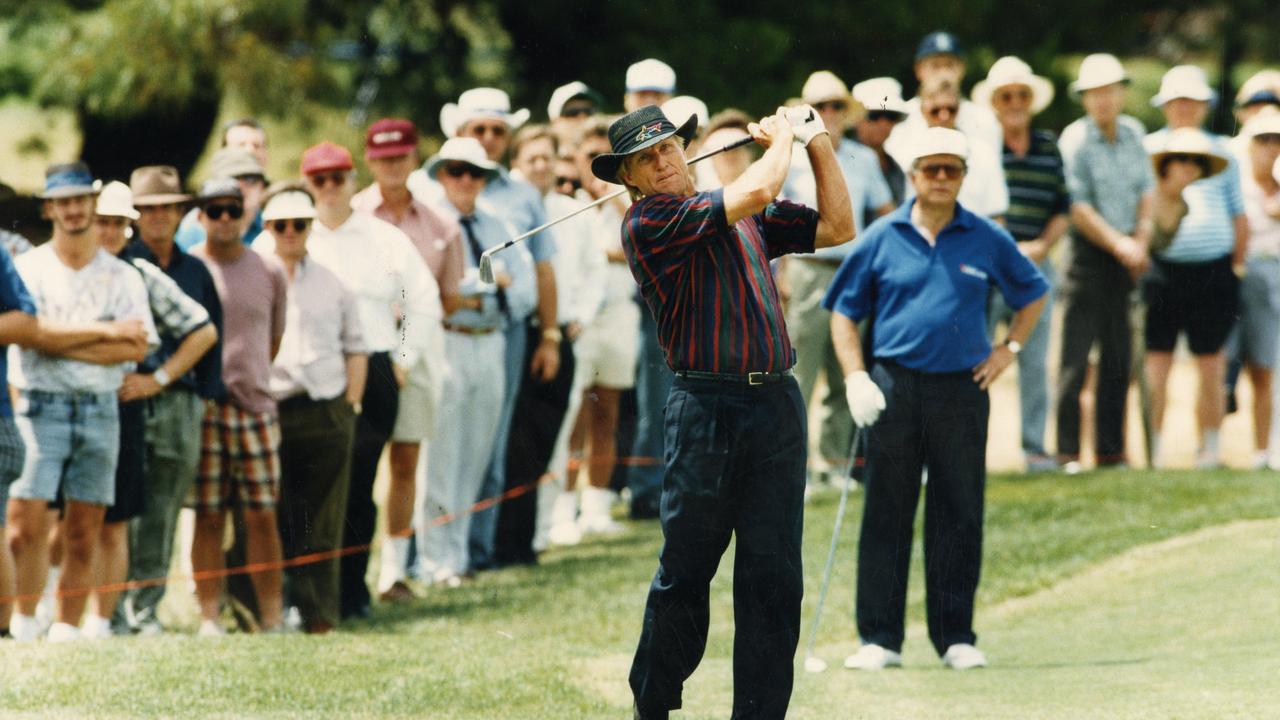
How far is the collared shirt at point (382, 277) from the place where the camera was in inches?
401

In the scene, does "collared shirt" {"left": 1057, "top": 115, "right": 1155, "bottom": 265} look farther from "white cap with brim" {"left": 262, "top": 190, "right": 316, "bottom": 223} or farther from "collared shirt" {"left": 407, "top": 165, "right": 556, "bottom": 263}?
"white cap with brim" {"left": 262, "top": 190, "right": 316, "bottom": 223}

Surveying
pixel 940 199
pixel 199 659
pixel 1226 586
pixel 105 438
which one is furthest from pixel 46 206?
pixel 1226 586

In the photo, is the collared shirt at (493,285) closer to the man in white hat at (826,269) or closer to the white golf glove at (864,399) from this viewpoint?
the man in white hat at (826,269)

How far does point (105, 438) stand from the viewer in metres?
8.93

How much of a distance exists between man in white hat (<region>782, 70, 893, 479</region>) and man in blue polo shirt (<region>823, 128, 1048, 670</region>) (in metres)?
3.66

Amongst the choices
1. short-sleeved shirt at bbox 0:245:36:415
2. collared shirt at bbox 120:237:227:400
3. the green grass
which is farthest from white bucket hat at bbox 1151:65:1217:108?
short-sleeved shirt at bbox 0:245:36:415

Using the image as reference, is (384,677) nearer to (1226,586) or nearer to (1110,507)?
(1226,586)

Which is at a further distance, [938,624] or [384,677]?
[938,624]

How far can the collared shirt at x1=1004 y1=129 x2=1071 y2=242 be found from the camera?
12547mm

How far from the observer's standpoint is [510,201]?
11578 millimetres

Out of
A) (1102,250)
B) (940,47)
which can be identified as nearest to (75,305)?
(940,47)

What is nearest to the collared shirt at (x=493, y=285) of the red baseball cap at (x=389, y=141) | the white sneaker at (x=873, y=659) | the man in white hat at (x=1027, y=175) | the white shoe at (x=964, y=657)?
the red baseball cap at (x=389, y=141)

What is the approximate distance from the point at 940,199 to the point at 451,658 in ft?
9.49

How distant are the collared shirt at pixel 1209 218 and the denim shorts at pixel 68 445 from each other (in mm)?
7280
